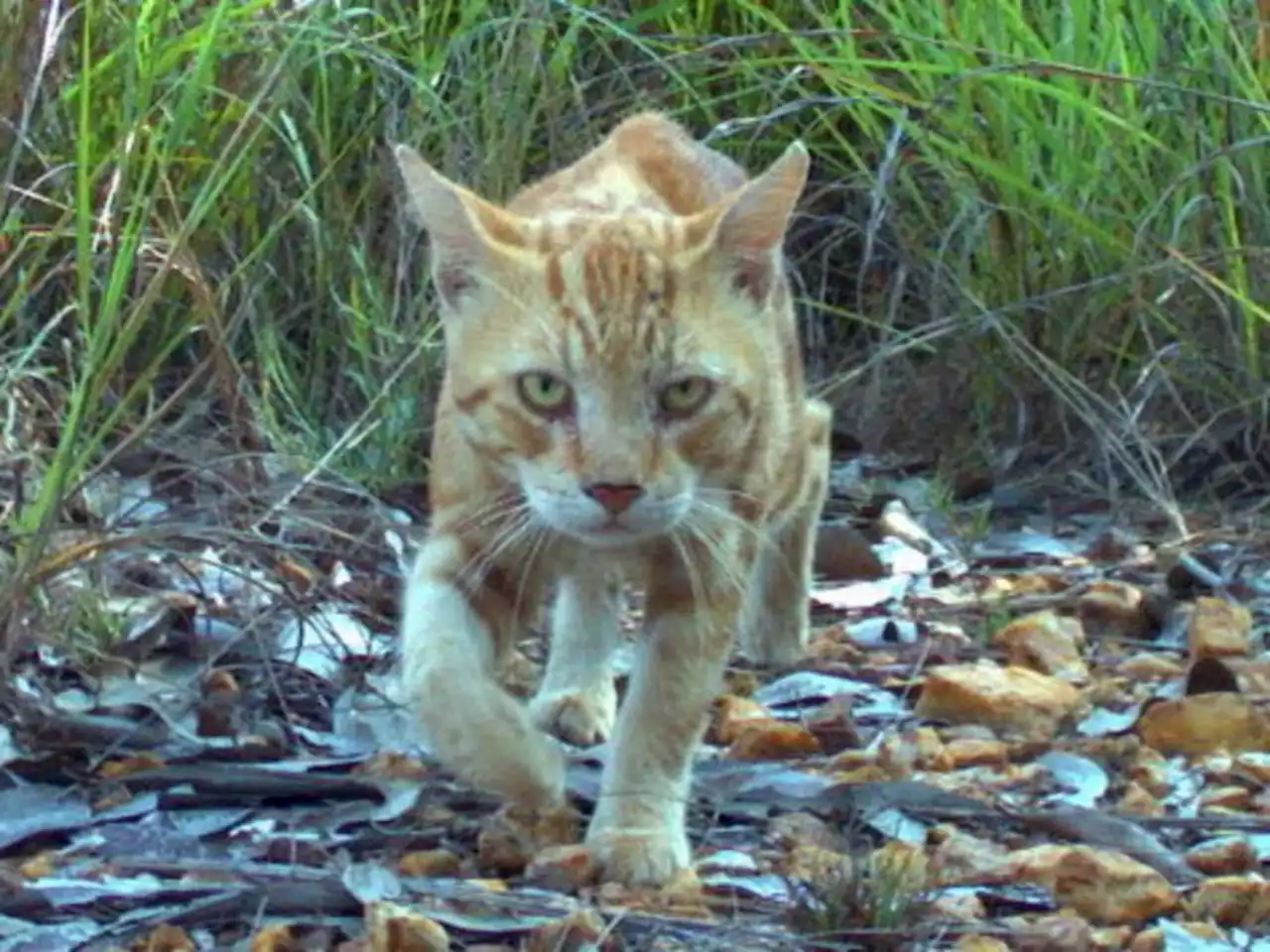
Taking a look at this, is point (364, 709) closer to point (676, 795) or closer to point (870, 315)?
point (676, 795)

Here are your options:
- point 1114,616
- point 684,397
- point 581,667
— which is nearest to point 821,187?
point 1114,616

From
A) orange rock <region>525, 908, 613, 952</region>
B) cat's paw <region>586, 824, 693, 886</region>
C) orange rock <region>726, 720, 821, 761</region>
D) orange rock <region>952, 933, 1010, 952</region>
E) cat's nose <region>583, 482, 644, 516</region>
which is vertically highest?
cat's nose <region>583, 482, 644, 516</region>

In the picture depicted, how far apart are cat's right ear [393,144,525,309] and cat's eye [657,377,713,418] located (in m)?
0.33

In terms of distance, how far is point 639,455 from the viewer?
376 centimetres

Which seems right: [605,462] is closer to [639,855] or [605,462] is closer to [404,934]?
[639,855]

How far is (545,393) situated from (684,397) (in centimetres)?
18

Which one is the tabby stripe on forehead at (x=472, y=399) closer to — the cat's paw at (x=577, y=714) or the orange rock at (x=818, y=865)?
the cat's paw at (x=577, y=714)

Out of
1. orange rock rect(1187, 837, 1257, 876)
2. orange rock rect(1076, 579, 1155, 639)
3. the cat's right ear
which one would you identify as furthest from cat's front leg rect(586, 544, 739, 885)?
orange rock rect(1076, 579, 1155, 639)

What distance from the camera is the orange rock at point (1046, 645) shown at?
4652 mm

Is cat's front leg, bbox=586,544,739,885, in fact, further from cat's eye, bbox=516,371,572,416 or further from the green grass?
the green grass

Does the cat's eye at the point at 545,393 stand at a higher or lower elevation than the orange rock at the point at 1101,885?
higher

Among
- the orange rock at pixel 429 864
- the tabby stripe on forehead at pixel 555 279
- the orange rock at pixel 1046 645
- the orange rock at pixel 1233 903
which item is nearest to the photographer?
the orange rock at pixel 1233 903

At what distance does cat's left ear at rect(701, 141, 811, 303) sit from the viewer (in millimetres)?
4004

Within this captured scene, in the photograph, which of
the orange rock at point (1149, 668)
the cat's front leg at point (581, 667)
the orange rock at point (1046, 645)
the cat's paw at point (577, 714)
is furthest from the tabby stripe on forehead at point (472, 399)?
the orange rock at point (1149, 668)
